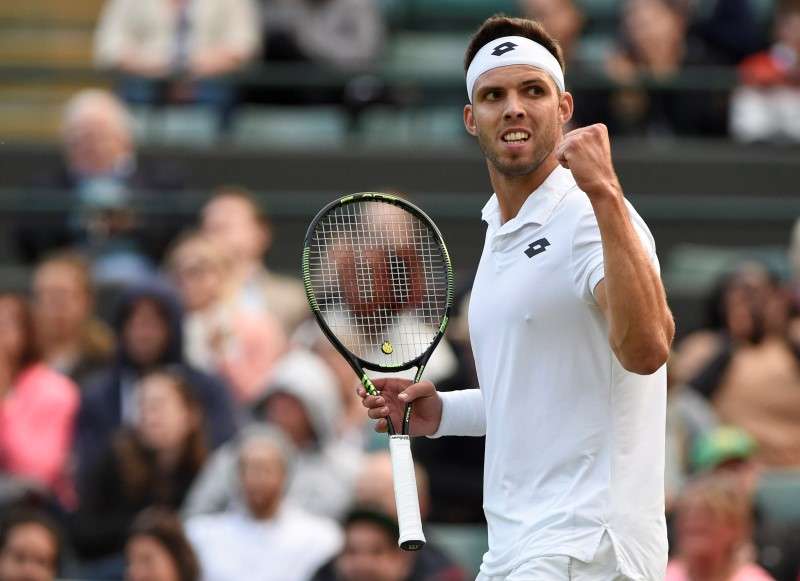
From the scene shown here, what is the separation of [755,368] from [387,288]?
3.56 metres

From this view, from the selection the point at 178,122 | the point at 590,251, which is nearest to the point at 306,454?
the point at 178,122

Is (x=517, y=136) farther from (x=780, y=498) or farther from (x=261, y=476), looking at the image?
(x=780, y=498)

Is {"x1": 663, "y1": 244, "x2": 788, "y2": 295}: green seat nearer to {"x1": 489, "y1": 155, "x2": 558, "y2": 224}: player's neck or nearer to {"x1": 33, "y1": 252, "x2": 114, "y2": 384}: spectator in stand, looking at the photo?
{"x1": 33, "y1": 252, "x2": 114, "y2": 384}: spectator in stand

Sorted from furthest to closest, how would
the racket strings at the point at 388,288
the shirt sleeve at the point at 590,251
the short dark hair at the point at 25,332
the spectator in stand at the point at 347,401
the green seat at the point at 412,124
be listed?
the green seat at the point at 412,124 → the short dark hair at the point at 25,332 → the spectator in stand at the point at 347,401 → the racket strings at the point at 388,288 → the shirt sleeve at the point at 590,251

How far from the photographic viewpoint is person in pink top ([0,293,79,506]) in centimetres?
847

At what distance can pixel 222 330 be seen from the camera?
8969 mm

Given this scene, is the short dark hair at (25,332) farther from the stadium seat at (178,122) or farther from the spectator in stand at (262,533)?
the stadium seat at (178,122)

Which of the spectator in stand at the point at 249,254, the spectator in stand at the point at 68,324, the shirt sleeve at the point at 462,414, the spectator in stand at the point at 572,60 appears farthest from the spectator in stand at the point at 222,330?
A: the shirt sleeve at the point at 462,414

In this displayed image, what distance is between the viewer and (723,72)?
37.3 feet

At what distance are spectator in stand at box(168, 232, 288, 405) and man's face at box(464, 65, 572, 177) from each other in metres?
4.87

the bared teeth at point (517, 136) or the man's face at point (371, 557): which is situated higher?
the bared teeth at point (517, 136)

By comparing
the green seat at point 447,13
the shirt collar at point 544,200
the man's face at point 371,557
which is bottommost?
the man's face at point 371,557

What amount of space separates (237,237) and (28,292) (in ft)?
4.16

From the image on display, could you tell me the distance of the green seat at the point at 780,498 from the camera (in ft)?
25.8
